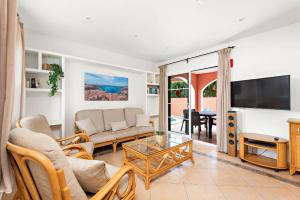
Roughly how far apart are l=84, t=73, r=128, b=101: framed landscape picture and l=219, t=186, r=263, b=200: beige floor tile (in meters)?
3.23

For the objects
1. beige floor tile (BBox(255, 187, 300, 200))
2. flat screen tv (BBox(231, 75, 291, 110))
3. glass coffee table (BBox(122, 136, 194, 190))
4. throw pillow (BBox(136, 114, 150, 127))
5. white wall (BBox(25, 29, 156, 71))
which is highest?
white wall (BBox(25, 29, 156, 71))

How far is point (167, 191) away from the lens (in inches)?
73.1

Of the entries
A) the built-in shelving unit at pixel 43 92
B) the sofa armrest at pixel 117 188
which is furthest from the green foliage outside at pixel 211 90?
the sofa armrest at pixel 117 188

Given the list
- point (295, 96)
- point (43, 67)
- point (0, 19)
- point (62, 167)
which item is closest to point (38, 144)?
point (62, 167)

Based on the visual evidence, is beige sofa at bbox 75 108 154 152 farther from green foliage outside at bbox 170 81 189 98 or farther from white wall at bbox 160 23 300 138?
white wall at bbox 160 23 300 138

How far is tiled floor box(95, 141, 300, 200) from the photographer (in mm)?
1771

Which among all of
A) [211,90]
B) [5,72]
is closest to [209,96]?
[211,90]

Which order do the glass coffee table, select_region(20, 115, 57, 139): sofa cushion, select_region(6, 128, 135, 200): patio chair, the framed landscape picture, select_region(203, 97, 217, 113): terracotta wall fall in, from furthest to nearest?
select_region(203, 97, 217, 113): terracotta wall < the framed landscape picture < the glass coffee table < select_region(20, 115, 57, 139): sofa cushion < select_region(6, 128, 135, 200): patio chair

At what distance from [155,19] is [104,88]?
7.45ft

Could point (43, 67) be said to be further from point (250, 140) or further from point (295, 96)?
point (295, 96)

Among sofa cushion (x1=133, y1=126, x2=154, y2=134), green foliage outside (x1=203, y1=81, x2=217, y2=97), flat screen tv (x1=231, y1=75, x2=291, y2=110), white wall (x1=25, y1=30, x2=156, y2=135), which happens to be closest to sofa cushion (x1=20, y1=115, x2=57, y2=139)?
white wall (x1=25, y1=30, x2=156, y2=135)

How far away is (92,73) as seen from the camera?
11.9 feet

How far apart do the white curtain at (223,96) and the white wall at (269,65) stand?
0.58 feet

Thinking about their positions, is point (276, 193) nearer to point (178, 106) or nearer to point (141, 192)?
point (141, 192)
